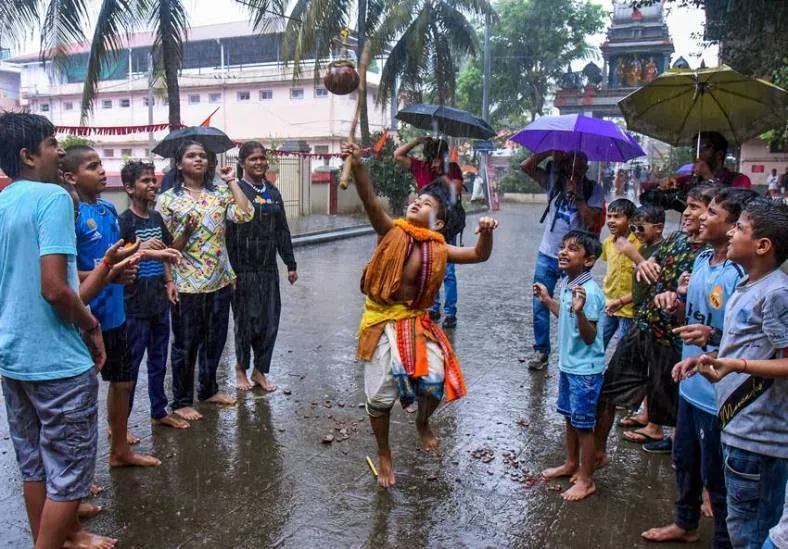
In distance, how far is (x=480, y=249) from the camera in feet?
12.2

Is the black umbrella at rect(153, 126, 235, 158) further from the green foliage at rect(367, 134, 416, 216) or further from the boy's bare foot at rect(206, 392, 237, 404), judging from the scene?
the green foliage at rect(367, 134, 416, 216)

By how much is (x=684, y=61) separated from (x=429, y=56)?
8445 millimetres

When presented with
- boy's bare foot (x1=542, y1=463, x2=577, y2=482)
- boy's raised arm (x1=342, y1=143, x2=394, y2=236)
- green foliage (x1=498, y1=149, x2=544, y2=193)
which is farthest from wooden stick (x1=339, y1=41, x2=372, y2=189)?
green foliage (x1=498, y1=149, x2=544, y2=193)

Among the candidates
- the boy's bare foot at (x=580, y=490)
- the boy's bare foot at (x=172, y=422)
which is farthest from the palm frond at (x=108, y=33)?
the boy's bare foot at (x=580, y=490)

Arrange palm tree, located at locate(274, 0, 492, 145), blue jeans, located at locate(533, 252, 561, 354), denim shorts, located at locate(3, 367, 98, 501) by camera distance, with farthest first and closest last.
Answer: palm tree, located at locate(274, 0, 492, 145), blue jeans, located at locate(533, 252, 561, 354), denim shorts, located at locate(3, 367, 98, 501)

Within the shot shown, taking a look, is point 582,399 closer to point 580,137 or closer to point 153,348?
point 153,348

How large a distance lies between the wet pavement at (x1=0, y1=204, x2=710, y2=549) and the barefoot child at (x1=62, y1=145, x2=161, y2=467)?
9.6 inches

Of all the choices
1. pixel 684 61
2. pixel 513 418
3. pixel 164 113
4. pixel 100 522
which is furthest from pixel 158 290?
pixel 164 113

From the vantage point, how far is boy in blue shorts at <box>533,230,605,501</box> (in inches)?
147

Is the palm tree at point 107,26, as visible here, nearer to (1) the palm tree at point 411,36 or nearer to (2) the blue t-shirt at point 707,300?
(1) the palm tree at point 411,36

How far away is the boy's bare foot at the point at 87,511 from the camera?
3496 mm

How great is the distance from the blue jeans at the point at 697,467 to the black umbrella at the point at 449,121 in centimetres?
521

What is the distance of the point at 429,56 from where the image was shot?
2347 centimetres

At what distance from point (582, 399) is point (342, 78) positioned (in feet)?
7.51
